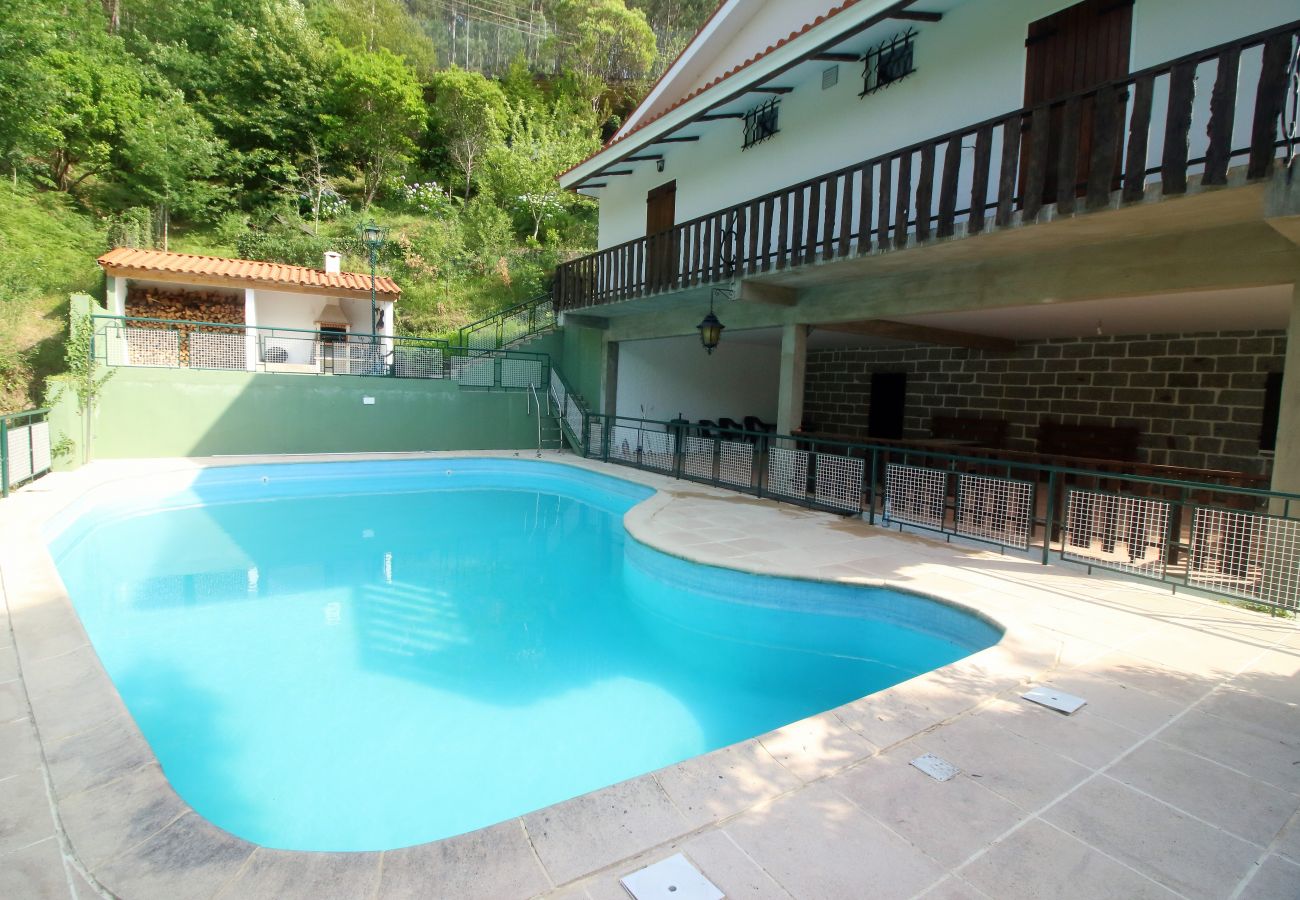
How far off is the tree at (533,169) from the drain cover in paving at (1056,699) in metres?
22.6

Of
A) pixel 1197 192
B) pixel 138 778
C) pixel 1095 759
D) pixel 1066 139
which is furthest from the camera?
pixel 1066 139

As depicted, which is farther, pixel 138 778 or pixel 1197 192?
pixel 1197 192

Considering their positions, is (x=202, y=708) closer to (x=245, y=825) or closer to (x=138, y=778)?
(x=245, y=825)

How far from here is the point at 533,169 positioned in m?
23.3

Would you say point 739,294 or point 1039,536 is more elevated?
point 739,294

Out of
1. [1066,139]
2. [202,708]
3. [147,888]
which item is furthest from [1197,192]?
[202,708]

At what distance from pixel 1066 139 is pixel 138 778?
271 inches

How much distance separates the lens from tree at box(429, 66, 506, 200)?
2445 cm

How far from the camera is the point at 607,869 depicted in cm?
189

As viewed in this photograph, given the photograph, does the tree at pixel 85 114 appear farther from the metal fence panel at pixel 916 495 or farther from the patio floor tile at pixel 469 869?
the patio floor tile at pixel 469 869

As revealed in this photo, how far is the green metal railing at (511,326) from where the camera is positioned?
16.1 meters

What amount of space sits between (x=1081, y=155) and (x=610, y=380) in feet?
31.3

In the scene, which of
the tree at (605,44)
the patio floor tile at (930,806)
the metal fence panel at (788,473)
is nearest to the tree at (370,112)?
the tree at (605,44)

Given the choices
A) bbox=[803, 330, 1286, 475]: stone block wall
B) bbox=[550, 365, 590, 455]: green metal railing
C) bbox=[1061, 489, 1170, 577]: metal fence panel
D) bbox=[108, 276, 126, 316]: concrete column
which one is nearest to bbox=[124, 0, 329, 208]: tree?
bbox=[108, 276, 126, 316]: concrete column
